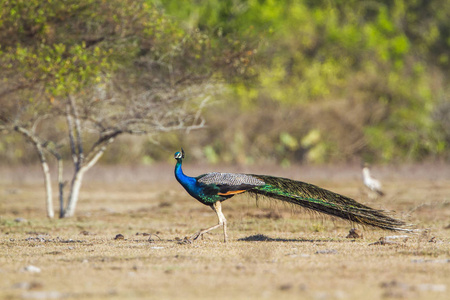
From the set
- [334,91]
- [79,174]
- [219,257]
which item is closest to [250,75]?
[79,174]

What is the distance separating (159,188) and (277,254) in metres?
18.7

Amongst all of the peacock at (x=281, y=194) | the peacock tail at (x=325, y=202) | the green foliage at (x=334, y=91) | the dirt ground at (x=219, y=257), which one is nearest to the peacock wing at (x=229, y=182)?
the peacock at (x=281, y=194)

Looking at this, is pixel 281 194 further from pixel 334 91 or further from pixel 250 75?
pixel 334 91

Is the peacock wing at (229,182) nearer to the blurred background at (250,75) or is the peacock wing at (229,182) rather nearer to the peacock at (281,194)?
the peacock at (281,194)

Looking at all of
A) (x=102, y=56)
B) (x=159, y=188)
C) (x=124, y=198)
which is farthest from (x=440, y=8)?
(x=102, y=56)

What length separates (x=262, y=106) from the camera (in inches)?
1515

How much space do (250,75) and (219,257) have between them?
929 centimetres

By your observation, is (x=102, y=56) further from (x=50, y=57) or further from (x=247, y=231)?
(x=247, y=231)

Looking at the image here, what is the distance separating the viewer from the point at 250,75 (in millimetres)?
18047

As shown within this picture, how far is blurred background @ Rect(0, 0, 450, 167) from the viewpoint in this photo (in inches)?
639

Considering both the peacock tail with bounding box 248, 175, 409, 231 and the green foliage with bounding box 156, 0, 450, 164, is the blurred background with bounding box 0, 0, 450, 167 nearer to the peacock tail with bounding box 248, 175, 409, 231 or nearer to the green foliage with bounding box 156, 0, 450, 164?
the green foliage with bounding box 156, 0, 450, 164

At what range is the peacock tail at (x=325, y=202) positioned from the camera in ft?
36.3

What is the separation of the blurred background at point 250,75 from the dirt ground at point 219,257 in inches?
126

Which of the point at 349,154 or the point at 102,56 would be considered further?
the point at 349,154
